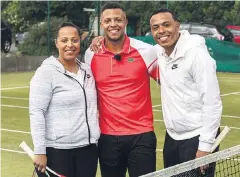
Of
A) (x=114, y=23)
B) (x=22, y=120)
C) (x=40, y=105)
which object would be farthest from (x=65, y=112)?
(x=22, y=120)

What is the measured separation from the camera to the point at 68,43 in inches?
164

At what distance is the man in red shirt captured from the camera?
4.38 m

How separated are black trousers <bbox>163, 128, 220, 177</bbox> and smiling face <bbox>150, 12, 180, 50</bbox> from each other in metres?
0.79

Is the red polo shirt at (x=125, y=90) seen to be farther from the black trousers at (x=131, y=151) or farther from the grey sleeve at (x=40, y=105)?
the grey sleeve at (x=40, y=105)

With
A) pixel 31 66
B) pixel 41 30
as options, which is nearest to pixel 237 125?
pixel 31 66

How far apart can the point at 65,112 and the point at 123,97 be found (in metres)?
0.54

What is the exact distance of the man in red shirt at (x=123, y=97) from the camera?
14.4 ft

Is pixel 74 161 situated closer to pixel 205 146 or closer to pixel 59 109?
pixel 59 109

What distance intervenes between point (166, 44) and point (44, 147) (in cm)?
126

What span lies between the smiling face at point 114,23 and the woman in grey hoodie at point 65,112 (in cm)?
29

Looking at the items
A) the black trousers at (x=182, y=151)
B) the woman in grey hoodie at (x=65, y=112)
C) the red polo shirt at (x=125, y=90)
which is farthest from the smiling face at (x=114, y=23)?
the black trousers at (x=182, y=151)

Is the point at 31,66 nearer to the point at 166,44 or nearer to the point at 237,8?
the point at 237,8

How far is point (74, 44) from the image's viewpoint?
419 cm

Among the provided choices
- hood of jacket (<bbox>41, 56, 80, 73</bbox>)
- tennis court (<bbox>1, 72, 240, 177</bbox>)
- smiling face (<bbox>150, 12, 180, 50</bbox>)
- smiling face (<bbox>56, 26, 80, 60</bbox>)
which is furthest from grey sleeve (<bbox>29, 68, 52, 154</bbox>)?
tennis court (<bbox>1, 72, 240, 177</bbox>)
